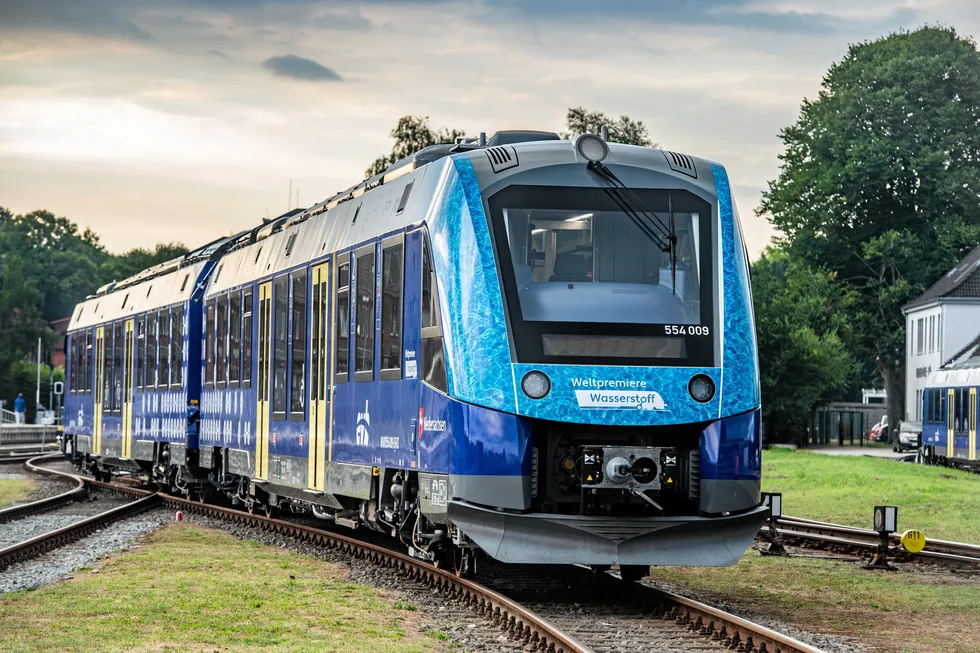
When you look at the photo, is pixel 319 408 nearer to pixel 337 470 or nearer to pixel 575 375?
pixel 337 470

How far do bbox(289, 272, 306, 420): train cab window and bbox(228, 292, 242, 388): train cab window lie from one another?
3038mm

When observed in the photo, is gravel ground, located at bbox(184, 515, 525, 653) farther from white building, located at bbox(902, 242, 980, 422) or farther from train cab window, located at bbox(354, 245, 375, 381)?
white building, located at bbox(902, 242, 980, 422)

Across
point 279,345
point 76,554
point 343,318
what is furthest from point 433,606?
point 76,554

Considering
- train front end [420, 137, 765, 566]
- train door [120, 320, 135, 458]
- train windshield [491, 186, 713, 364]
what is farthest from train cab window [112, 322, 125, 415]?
train windshield [491, 186, 713, 364]

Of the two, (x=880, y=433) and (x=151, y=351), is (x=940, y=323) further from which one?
(x=151, y=351)

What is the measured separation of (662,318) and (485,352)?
Answer: 4.76ft

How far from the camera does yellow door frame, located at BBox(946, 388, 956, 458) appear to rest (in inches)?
1868

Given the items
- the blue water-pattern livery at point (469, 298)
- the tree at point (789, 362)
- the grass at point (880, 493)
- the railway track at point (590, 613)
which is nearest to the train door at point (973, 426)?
the grass at point (880, 493)

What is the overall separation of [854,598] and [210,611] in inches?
232

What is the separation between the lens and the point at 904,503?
1096 inches

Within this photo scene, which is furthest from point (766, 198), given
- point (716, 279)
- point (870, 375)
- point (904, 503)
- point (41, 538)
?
point (716, 279)

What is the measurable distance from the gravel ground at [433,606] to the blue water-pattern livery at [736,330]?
2.53m

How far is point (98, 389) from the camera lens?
32062 millimetres

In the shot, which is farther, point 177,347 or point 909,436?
point 909,436
